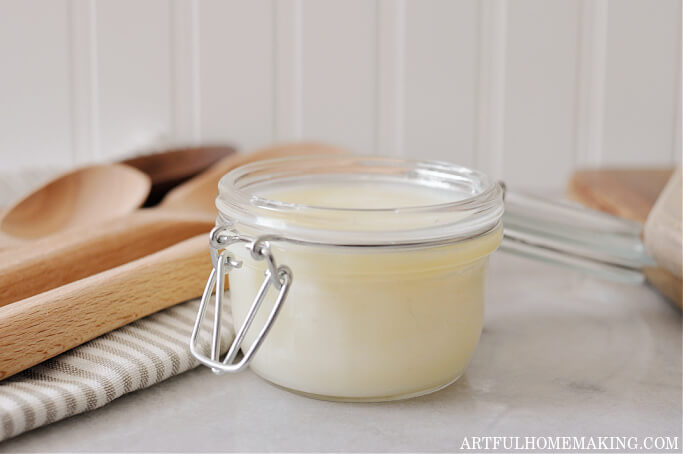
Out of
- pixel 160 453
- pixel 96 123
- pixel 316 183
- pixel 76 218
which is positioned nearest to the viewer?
pixel 160 453

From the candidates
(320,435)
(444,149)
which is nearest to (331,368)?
(320,435)

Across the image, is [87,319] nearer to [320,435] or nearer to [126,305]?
[126,305]

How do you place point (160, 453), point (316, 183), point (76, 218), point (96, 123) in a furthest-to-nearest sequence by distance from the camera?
point (96, 123) < point (76, 218) < point (316, 183) < point (160, 453)

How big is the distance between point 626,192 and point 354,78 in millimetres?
463

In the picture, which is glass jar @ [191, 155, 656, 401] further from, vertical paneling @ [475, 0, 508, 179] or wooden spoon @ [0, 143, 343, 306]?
vertical paneling @ [475, 0, 508, 179]

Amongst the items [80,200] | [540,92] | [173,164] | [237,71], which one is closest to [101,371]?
[80,200]

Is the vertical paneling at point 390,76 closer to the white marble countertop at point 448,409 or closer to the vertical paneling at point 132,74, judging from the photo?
the vertical paneling at point 132,74

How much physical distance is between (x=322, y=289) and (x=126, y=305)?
12 cm

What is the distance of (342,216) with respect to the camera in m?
0.33

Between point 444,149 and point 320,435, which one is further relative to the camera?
point 444,149

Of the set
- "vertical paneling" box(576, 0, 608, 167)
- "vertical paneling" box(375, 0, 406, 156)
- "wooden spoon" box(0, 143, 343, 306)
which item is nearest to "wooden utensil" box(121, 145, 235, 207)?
"wooden spoon" box(0, 143, 343, 306)

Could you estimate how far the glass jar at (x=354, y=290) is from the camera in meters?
0.33

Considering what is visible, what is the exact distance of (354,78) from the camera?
1060 millimetres

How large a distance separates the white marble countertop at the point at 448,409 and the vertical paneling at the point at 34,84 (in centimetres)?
78
